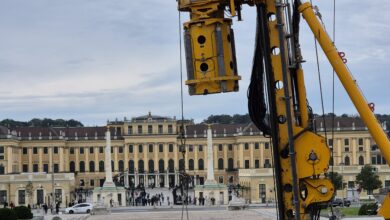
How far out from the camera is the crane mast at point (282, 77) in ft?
41.3

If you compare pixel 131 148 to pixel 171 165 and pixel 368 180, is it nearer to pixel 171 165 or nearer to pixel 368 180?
pixel 171 165

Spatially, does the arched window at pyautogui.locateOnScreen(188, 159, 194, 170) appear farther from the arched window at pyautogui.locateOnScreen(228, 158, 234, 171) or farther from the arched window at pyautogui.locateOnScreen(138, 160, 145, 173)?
the arched window at pyautogui.locateOnScreen(138, 160, 145, 173)

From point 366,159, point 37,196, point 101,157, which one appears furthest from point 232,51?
point 101,157

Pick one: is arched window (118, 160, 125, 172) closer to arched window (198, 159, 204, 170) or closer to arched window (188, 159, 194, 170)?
arched window (188, 159, 194, 170)

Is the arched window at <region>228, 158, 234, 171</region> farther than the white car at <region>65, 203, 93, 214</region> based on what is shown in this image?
Yes

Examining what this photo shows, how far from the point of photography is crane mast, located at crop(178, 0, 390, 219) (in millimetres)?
12594

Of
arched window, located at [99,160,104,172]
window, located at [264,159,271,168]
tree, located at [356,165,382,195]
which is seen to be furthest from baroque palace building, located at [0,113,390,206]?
tree, located at [356,165,382,195]

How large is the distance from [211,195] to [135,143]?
62164mm

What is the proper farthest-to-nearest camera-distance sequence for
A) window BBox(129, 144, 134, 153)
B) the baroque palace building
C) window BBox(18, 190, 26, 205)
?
window BBox(129, 144, 134, 153)
the baroque palace building
window BBox(18, 190, 26, 205)

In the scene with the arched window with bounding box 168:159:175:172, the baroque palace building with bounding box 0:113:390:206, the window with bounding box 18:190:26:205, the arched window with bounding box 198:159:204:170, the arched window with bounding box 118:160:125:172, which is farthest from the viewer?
the arched window with bounding box 198:159:204:170

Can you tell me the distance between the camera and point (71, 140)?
6339 inches

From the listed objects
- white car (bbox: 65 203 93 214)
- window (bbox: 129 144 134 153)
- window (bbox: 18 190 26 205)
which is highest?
window (bbox: 129 144 134 153)

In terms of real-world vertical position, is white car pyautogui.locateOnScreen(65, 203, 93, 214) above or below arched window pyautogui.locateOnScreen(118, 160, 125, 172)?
below

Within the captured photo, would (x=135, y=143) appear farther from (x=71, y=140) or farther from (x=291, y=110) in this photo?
(x=291, y=110)
